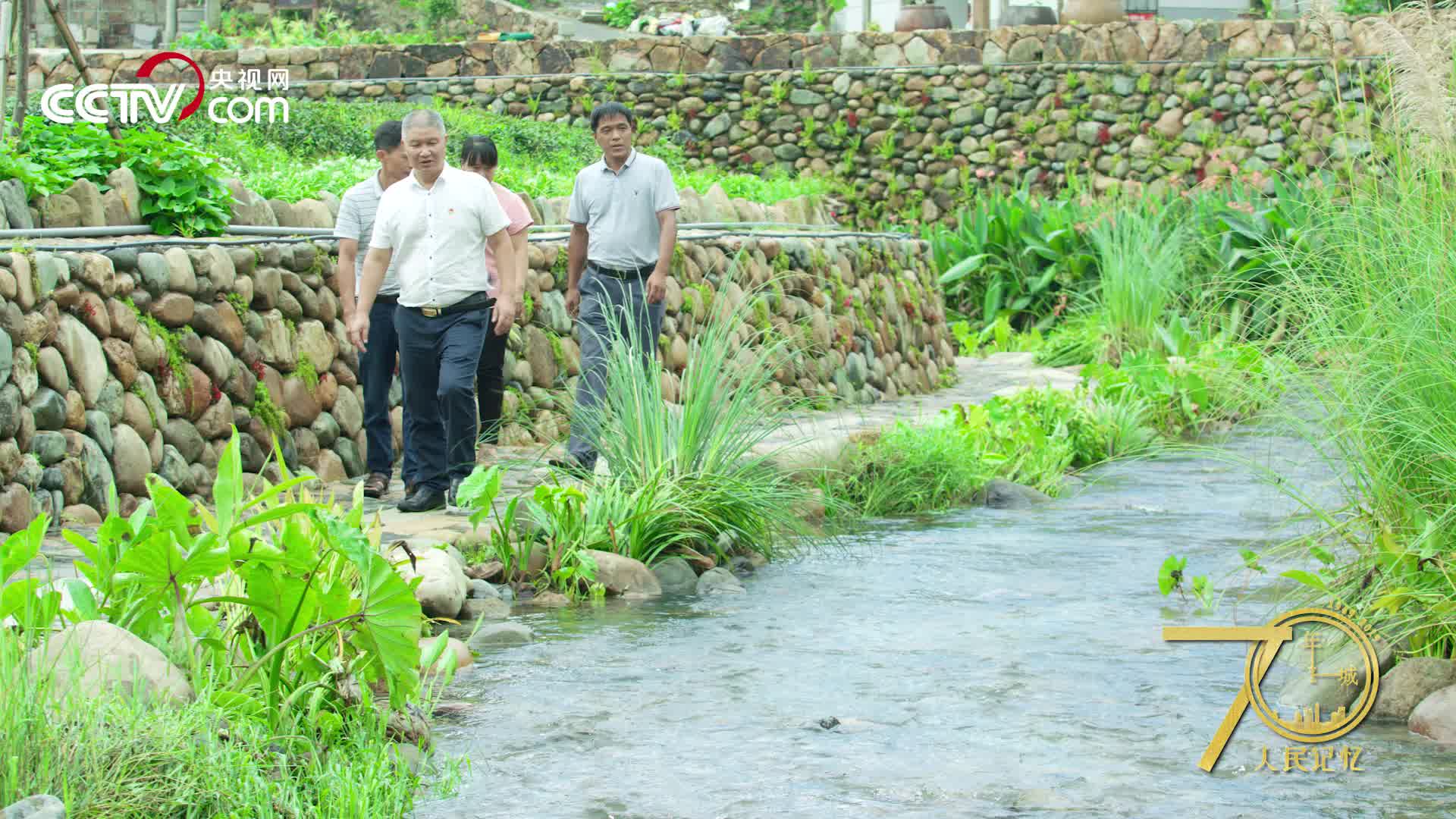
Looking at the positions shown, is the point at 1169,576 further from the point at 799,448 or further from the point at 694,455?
the point at 799,448

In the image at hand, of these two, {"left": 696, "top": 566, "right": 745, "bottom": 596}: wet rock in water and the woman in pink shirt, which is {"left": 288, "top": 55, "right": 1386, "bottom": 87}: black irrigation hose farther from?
{"left": 696, "top": 566, "right": 745, "bottom": 596}: wet rock in water

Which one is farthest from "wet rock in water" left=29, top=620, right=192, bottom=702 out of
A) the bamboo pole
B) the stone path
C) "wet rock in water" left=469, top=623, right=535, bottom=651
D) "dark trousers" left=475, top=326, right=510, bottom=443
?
the bamboo pole

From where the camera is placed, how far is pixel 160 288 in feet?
22.9

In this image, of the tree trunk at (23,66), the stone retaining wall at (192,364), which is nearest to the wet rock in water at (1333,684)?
the stone retaining wall at (192,364)

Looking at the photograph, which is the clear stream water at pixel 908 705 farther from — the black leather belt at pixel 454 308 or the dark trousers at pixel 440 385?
the black leather belt at pixel 454 308

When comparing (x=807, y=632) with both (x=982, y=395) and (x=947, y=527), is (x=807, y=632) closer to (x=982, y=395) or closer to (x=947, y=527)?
(x=947, y=527)

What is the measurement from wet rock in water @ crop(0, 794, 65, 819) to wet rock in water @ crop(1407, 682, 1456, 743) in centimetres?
328

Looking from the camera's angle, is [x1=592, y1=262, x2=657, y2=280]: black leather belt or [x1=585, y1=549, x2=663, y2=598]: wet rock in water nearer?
[x1=585, y1=549, x2=663, y2=598]: wet rock in water

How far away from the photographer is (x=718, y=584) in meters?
6.31

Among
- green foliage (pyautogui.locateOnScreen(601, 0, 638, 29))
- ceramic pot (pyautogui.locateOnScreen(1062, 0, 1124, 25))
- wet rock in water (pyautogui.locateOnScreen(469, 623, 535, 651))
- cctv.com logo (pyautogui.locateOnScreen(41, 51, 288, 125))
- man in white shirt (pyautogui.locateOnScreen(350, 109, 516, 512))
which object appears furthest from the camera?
green foliage (pyautogui.locateOnScreen(601, 0, 638, 29))

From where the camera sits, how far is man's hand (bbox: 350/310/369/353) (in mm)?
6883

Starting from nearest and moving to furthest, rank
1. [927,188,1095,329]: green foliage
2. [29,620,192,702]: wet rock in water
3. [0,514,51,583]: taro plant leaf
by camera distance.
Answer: [29,620,192,702]: wet rock in water, [0,514,51,583]: taro plant leaf, [927,188,1095,329]: green foliage

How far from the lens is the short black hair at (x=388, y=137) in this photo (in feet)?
23.9

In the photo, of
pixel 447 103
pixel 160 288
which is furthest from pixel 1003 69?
pixel 160 288
